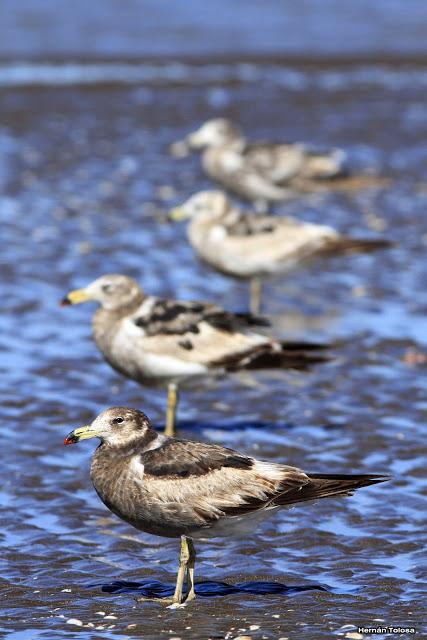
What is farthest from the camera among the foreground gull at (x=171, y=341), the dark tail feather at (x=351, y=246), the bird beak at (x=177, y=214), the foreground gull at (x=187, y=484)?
the dark tail feather at (x=351, y=246)

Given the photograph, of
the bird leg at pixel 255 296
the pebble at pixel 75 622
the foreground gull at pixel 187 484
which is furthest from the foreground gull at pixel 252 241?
the pebble at pixel 75 622

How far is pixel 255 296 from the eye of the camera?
42.4ft

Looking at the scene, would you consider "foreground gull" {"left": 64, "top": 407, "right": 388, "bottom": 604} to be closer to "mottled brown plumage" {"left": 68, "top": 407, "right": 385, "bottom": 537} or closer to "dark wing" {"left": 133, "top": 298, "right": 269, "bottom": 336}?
"mottled brown plumage" {"left": 68, "top": 407, "right": 385, "bottom": 537}

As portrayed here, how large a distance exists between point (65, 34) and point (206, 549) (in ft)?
80.0

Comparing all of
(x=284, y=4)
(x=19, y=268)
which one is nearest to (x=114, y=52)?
(x=284, y=4)

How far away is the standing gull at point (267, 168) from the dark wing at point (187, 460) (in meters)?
9.92

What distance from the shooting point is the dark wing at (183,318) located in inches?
368

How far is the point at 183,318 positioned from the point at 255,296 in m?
3.45

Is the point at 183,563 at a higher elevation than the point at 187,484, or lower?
lower

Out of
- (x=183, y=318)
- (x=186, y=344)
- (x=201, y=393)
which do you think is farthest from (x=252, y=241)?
(x=186, y=344)

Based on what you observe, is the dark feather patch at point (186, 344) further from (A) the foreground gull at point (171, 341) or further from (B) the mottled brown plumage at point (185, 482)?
(B) the mottled brown plumage at point (185, 482)

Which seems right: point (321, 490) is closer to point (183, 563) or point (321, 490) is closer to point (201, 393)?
point (183, 563)

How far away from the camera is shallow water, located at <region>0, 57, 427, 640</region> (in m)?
6.55

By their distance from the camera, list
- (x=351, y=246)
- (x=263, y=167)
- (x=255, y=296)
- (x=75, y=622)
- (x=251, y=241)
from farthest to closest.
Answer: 1. (x=263, y=167)
2. (x=351, y=246)
3. (x=255, y=296)
4. (x=251, y=241)
5. (x=75, y=622)
